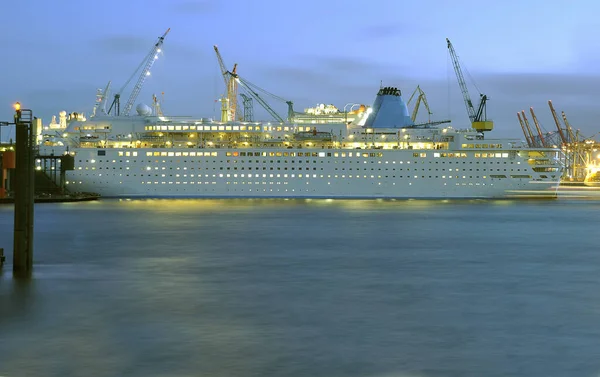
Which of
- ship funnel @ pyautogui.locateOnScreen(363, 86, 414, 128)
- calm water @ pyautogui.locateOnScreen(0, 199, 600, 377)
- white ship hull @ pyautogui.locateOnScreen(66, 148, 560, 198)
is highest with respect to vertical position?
ship funnel @ pyautogui.locateOnScreen(363, 86, 414, 128)

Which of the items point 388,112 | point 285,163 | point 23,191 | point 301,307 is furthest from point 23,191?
point 388,112

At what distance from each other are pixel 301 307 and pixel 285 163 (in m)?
52.5

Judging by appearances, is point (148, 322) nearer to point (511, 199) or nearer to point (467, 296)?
point (467, 296)

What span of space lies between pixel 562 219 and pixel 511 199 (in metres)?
22.2

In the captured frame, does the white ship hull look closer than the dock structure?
No

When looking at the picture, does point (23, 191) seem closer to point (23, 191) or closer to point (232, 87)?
point (23, 191)

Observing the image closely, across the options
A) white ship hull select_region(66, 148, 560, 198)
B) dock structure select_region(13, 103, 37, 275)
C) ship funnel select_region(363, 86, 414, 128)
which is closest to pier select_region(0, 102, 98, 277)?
dock structure select_region(13, 103, 37, 275)

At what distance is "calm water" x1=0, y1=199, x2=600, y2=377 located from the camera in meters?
11.5

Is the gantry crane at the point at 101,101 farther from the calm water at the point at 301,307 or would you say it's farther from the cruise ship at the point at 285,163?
the calm water at the point at 301,307

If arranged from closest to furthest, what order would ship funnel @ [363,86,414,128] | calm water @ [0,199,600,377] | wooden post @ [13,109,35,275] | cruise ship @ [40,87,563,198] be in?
calm water @ [0,199,600,377] < wooden post @ [13,109,35,275] < cruise ship @ [40,87,563,198] < ship funnel @ [363,86,414,128]

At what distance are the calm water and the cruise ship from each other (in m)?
35.0

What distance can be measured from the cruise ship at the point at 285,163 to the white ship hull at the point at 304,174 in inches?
3.7

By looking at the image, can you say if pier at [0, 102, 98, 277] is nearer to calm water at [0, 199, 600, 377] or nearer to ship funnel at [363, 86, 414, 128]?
calm water at [0, 199, 600, 377]

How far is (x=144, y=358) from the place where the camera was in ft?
37.8
